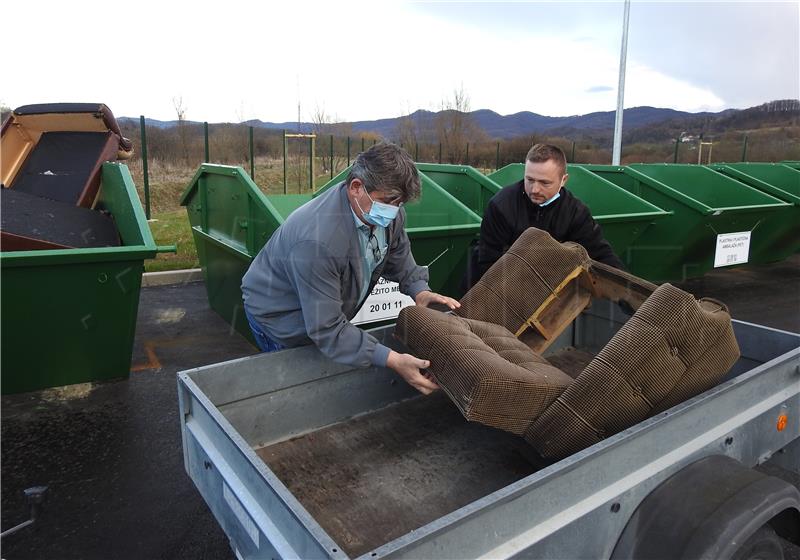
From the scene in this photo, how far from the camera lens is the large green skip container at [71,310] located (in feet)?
9.66

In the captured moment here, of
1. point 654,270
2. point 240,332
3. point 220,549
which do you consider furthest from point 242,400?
point 654,270

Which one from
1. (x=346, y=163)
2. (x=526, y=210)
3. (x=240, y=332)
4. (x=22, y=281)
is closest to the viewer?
(x=22, y=281)

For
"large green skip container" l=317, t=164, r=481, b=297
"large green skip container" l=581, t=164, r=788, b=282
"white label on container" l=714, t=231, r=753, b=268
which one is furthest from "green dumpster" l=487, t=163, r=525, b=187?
"white label on container" l=714, t=231, r=753, b=268

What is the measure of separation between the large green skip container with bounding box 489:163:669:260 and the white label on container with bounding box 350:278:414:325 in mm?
2142

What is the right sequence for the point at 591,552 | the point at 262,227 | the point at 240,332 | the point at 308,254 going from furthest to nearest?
1. the point at 240,332
2. the point at 262,227
3. the point at 308,254
4. the point at 591,552

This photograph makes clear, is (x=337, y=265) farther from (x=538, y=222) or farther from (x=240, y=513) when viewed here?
(x=538, y=222)

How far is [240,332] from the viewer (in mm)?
5152

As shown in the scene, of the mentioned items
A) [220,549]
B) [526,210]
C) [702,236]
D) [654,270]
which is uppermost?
[526,210]

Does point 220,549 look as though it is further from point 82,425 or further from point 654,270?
point 654,270

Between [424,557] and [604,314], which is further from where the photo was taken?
[604,314]

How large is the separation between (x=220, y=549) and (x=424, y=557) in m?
1.74

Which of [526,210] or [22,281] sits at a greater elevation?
[526,210]

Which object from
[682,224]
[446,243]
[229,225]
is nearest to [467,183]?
[446,243]

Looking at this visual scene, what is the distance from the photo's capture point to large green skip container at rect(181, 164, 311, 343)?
4031 millimetres
